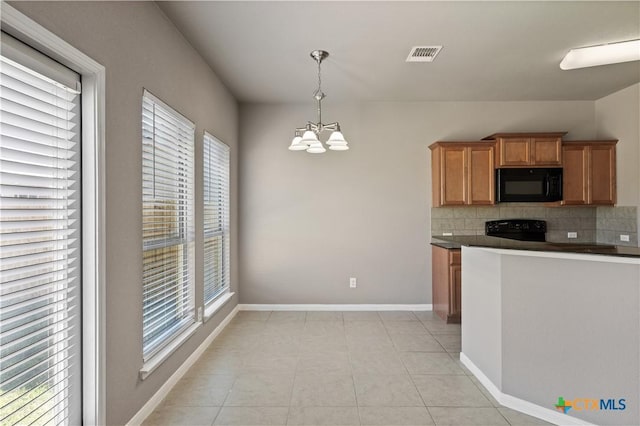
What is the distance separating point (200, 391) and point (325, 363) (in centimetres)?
103

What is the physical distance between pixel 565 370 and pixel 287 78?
3.45 m

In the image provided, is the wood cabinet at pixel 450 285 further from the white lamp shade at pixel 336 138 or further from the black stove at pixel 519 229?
the white lamp shade at pixel 336 138

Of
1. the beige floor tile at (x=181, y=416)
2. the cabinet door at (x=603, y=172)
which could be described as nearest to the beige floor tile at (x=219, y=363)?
the beige floor tile at (x=181, y=416)

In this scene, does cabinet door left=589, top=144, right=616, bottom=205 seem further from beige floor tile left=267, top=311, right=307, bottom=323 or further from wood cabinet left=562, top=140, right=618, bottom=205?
beige floor tile left=267, top=311, right=307, bottom=323

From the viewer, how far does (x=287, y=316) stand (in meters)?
4.41

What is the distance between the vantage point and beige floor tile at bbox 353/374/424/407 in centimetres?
241

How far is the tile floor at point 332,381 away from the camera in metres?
2.26

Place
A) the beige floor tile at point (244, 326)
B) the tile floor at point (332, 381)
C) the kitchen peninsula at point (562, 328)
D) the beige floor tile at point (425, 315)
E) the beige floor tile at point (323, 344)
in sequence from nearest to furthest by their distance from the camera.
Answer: the kitchen peninsula at point (562, 328) → the tile floor at point (332, 381) → the beige floor tile at point (323, 344) → the beige floor tile at point (244, 326) → the beige floor tile at point (425, 315)

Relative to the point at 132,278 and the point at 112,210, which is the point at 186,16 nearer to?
the point at 112,210

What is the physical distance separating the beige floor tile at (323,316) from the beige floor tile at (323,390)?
146 centimetres

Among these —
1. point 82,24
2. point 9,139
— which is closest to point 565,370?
point 9,139

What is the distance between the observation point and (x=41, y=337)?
151 cm

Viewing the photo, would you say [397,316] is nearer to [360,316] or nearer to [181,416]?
[360,316]

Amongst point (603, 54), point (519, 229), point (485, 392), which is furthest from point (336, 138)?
point (519, 229)
